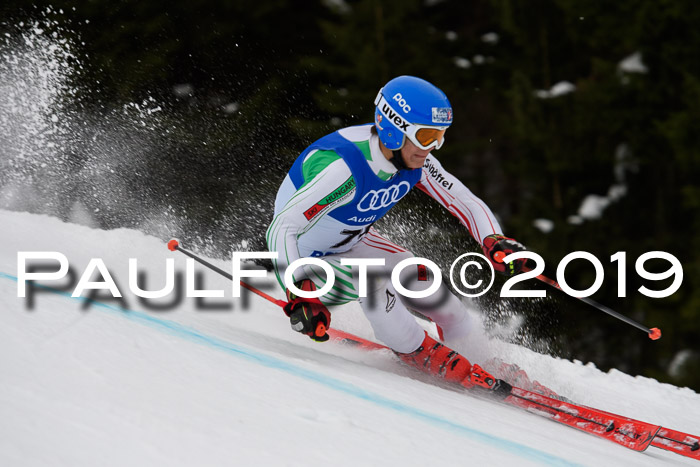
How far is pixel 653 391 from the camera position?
13.8 feet

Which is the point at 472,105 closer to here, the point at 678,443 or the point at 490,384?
the point at 490,384

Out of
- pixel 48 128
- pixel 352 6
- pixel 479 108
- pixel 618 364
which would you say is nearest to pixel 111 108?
pixel 48 128

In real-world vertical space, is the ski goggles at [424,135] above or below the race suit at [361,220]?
above

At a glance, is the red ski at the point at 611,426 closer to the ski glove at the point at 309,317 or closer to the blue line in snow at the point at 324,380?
the blue line in snow at the point at 324,380

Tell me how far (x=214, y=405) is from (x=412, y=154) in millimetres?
1575

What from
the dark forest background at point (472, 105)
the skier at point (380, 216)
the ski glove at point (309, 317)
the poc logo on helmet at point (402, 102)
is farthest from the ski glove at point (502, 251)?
the dark forest background at point (472, 105)

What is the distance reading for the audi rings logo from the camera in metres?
3.14

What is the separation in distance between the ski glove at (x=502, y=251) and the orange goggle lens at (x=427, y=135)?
2.14 feet

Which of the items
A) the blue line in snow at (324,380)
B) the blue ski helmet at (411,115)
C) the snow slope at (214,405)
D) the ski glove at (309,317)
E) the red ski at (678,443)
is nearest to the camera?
the snow slope at (214,405)

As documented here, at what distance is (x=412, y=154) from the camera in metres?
3.10

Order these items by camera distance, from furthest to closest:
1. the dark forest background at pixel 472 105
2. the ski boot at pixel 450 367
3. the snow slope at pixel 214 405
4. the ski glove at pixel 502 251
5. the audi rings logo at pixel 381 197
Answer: the dark forest background at pixel 472 105, the ski glove at pixel 502 251, the ski boot at pixel 450 367, the audi rings logo at pixel 381 197, the snow slope at pixel 214 405

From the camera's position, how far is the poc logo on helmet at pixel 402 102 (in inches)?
118

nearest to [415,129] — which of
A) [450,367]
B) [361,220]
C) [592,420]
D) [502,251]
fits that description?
[361,220]

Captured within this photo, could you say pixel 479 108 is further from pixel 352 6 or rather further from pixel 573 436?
pixel 573 436
